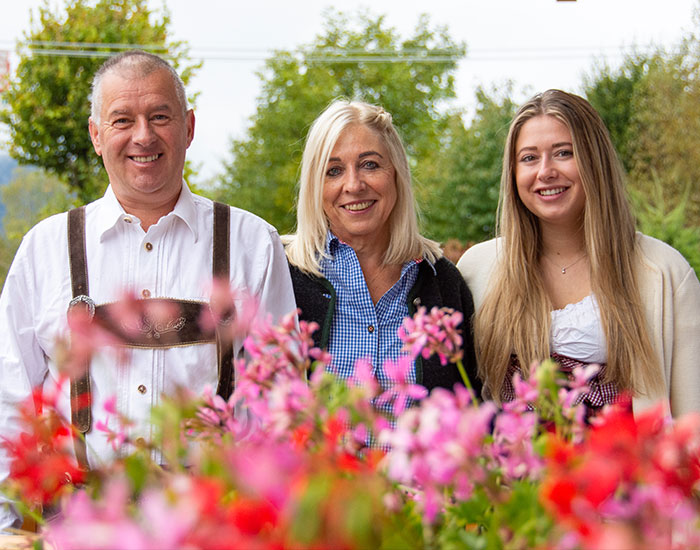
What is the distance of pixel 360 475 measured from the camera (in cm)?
76

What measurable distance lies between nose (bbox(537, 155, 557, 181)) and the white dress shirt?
1106 mm

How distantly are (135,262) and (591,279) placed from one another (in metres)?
1.68

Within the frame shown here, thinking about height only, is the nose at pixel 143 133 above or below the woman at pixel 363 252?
above

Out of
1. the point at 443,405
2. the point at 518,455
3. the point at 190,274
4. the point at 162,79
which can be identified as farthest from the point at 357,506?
the point at 162,79

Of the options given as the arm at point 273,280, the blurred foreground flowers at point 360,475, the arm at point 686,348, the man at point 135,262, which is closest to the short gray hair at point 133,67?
the man at point 135,262

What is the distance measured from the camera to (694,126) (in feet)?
54.9

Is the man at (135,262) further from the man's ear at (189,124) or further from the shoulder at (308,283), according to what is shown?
the shoulder at (308,283)

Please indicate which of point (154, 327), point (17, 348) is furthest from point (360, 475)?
point (17, 348)

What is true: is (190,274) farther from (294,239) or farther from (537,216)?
(537,216)

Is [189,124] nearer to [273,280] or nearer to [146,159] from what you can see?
[146,159]

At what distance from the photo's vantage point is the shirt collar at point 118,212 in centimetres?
243

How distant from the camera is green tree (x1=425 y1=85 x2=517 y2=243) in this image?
19.2 meters

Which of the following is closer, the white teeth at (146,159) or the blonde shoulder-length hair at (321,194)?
the white teeth at (146,159)

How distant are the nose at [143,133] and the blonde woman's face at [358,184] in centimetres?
90
